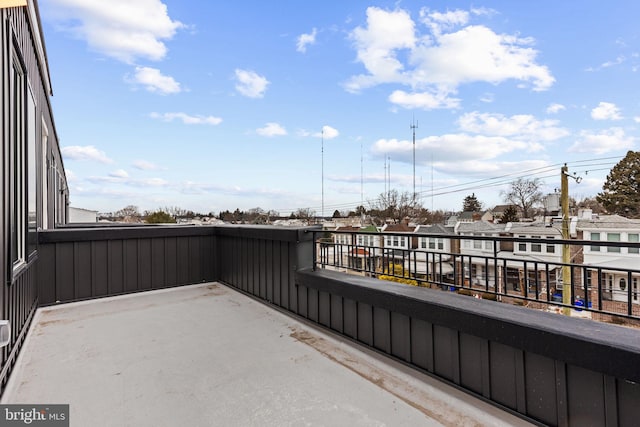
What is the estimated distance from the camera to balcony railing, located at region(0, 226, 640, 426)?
1.35 m

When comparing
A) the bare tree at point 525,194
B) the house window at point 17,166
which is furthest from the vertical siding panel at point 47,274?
the bare tree at point 525,194

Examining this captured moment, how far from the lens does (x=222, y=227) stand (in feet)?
15.3

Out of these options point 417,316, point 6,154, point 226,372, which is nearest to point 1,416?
point 226,372

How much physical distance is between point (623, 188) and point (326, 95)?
13.1 metres

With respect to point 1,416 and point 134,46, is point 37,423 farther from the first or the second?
point 134,46

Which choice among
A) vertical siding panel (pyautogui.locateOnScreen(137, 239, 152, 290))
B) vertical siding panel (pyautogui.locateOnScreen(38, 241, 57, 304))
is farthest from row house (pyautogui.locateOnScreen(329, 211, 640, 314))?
vertical siding panel (pyautogui.locateOnScreen(38, 241, 57, 304))

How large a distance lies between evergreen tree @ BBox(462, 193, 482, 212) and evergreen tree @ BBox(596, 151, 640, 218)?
6862 mm

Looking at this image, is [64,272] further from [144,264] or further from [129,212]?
[129,212]

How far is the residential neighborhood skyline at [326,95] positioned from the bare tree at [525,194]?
0.71 meters

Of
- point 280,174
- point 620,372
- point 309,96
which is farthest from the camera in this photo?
point 280,174

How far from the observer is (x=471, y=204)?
21.5 meters

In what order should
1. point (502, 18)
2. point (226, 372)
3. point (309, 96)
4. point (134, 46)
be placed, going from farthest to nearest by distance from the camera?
point (309, 96), point (502, 18), point (134, 46), point (226, 372)

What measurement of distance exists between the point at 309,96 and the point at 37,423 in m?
11.4

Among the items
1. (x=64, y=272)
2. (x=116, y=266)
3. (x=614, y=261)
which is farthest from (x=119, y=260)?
(x=614, y=261)
